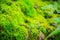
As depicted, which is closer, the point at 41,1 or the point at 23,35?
the point at 23,35

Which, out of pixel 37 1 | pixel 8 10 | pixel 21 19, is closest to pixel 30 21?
pixel 21 19

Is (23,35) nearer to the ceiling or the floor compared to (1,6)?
nearer to the floor

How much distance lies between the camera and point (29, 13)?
3.64m

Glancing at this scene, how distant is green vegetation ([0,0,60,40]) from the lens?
2.96 meters

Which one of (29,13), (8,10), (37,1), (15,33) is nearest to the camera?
(15,33)

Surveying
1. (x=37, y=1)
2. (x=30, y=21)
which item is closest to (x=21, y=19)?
(x=30, y=21)

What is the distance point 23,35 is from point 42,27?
1.58 feet

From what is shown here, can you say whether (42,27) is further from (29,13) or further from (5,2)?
(5,2)

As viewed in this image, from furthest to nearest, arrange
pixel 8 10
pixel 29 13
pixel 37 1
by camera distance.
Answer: pixel 37 1, pixel 29 13, pixel 8 10

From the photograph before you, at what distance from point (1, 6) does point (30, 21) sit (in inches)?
21.8

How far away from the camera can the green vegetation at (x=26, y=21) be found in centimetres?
296

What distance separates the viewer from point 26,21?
341 cm

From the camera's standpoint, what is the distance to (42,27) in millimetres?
3350

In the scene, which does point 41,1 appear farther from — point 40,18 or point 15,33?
point 15,33
